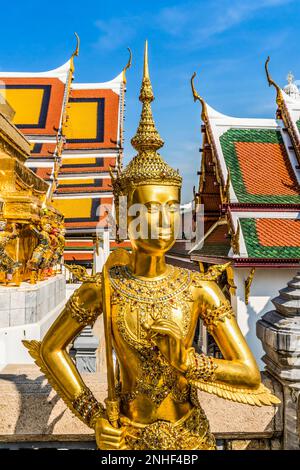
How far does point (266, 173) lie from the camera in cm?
923

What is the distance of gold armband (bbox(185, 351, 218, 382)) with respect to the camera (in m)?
1.99

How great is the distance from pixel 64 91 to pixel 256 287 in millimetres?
19084

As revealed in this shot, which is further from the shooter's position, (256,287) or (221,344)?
(256,287)

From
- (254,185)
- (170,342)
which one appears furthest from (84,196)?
(170,342)

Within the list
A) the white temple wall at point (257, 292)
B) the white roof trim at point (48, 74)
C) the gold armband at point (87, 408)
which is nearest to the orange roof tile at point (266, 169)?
the white temple wall at point (257, 292)

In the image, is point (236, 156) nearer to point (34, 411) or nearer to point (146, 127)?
point (146, 127)

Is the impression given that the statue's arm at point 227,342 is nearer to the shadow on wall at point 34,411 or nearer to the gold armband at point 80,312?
the gold armband at point 80,312

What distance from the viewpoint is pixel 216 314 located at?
7.41ft

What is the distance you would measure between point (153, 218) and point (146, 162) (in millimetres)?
376

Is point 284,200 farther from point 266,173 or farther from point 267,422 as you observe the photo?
point 267,422

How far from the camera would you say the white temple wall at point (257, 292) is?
7.53 metres

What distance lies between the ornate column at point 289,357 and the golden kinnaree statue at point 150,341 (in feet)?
2.03

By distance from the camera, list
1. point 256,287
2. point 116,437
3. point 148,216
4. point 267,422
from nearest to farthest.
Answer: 1. point 116,437
2. point 148,216
3. point 267,422
4. point 256,287
